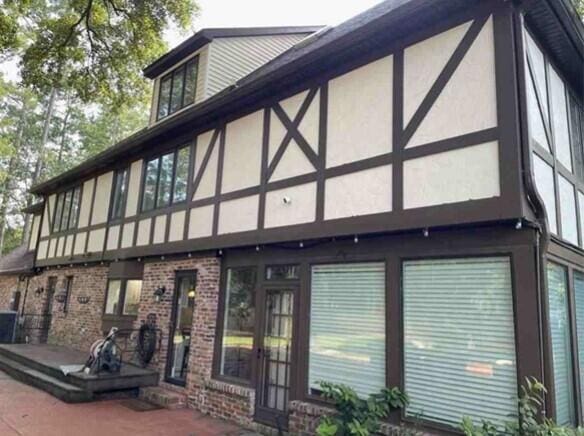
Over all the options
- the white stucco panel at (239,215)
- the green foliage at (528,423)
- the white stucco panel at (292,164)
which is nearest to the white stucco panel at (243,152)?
the white stucco panel at (239,215)

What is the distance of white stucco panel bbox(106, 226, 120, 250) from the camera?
432 inches

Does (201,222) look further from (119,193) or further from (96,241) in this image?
(96,241)

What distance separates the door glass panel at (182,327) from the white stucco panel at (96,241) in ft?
13.2

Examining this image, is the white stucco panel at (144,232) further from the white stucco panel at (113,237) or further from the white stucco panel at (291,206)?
the white stucco panel at (291,206)

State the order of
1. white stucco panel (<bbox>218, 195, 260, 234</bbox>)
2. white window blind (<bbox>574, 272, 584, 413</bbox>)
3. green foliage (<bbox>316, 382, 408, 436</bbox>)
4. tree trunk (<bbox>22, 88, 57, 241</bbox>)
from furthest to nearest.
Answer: tree trunk (<bbox>22, 88, 57, 241</bbox>) → white stucco panel (<bbox>218, 195, 260, 234</bbox>) → white window blind (<bbox>574, 272, 584, 413</bbox>) → green foliage (<bbox>316, 382, 408, 436</bbox>)

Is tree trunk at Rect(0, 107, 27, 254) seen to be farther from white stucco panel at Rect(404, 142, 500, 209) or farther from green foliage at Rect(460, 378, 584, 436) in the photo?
green foliage at Rect(460, 378, 584, 436)

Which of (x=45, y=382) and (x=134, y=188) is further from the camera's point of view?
(x=134, y=188)

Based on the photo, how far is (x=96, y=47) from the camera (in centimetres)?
984

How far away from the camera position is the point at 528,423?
12.4 feet

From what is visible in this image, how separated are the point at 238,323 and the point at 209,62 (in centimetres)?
659

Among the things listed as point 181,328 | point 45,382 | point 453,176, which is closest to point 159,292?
point 181,328

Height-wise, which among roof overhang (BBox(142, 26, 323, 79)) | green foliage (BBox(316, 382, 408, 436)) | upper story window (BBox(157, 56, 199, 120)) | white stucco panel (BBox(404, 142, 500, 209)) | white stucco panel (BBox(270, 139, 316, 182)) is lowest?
green foliage (BBox(316, 382, 408, 436))

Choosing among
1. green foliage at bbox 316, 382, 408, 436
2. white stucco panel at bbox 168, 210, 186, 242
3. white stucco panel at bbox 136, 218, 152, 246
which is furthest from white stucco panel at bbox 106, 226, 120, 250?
green foliage at bbox 316, 382, 408, 436

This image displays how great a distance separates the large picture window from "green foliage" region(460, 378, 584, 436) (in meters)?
3.88
